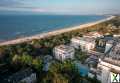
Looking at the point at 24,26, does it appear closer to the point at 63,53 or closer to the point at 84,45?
the point at 84,45

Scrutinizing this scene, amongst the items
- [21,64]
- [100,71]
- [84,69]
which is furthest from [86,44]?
[21,64]

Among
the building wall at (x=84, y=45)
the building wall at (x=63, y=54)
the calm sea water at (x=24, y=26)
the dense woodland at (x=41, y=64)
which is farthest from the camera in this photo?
the calm sea water at (x=24, y=26)

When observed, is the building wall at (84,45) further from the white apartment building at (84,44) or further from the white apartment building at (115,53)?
the white apartment building at (115,53)

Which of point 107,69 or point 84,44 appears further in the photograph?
point 84,44

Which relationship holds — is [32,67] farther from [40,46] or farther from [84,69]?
[40,46]

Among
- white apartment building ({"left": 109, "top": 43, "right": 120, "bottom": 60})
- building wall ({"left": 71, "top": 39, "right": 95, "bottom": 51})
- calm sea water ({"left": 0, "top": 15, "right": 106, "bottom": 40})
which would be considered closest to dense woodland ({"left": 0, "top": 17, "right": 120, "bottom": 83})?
building wall ({"left": 71, "top": 39, "right": 95, "bottom": 51})

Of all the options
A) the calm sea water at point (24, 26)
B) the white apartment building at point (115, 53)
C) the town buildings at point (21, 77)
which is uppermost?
the white apartment building at point (115, 53)

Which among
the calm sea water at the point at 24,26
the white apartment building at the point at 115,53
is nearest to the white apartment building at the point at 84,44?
the white apartment building at the point at 115,53

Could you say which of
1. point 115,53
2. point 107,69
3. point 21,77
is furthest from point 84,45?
point 21,77
